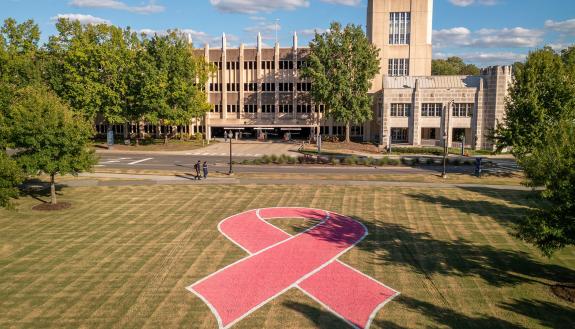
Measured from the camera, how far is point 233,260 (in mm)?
23531

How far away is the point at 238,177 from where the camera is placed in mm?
44375

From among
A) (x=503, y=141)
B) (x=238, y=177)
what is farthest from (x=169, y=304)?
(x=503, y=141)

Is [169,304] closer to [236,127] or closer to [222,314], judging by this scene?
[222,314]

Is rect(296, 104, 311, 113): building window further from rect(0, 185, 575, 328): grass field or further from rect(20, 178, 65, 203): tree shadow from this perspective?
rect(20, 178, 65, 203): tree shadow

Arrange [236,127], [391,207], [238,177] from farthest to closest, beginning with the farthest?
[236,127] → [238,177] → [391,207]

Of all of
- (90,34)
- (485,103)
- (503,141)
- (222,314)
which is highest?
(90,34)

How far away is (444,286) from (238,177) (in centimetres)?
2723

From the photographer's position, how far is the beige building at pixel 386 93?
2682 inches

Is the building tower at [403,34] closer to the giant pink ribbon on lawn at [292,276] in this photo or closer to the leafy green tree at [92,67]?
the leafy green tree at [92,67]

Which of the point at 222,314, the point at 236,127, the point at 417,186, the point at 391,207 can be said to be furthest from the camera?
the point at 236,127

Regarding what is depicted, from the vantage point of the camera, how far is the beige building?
68.1m

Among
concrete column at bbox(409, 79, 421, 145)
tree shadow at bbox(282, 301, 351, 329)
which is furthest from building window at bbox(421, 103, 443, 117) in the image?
tree shadow at bbox(282, 301, 351, 329)

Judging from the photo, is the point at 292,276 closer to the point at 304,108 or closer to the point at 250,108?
the point at 304,108

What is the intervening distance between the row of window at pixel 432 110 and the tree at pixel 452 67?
6377 centimetres
